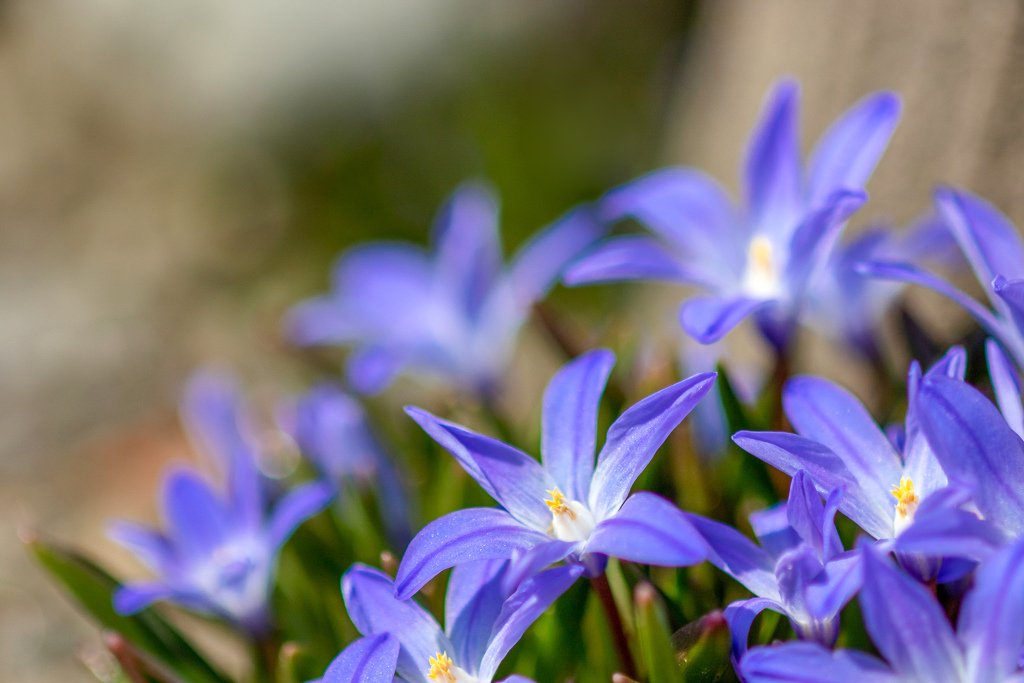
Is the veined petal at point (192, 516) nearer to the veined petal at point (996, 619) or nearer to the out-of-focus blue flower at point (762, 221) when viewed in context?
the out-of-focus blue flower at point (762, 221)

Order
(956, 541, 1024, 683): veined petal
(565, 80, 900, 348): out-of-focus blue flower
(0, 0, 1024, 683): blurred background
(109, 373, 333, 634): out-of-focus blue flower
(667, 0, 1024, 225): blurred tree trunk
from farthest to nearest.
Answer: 1. (0, 0, 1024, 683): blurred background
2. (667, 0, 1024, 225): blurred tree trunk
3. (109, 373, 333, 634): out-of-focus blue flower
4. (565, 80, 900, 348): out-of-focus blue flower
5. (956, 541, 1024, 683): veined petal

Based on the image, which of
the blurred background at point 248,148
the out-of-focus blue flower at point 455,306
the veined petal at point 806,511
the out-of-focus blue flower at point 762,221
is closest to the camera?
the veined petal at point 806,511

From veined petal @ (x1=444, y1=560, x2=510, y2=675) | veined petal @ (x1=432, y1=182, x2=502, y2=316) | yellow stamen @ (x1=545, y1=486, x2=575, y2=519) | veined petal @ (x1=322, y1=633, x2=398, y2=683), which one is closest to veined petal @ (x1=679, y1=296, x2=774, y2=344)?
yellow stamen @ (x1=545, y1=486, x2=575, y2=519)

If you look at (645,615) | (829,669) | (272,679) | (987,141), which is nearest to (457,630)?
(645,615)

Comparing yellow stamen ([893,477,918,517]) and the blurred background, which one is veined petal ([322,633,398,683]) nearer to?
yellow stamen ([893,477,918,517])

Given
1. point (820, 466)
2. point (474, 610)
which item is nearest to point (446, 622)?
point (474, 610)

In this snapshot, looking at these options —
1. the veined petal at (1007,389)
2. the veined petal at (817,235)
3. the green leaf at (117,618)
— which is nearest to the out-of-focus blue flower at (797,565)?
the veined petal at (1007,389)

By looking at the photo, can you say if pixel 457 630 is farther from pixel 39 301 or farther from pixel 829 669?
pixel 39 301
